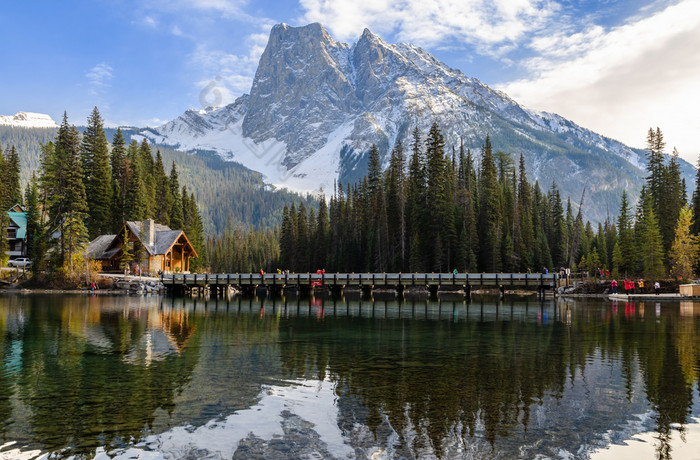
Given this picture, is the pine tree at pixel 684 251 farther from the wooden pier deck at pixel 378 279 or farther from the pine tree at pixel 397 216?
the pine tree at pixel 397 216

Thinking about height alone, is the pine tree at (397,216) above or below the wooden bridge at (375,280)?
above

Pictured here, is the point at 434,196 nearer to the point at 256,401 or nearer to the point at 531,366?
the point at 531,366

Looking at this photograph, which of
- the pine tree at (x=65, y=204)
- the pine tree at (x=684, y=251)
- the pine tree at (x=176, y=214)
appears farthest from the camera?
the pine tree at (x=176, y=214)

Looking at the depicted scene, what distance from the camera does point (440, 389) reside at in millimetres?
14969

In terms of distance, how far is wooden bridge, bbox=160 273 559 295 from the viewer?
64375mm

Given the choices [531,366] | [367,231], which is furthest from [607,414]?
[367,231]

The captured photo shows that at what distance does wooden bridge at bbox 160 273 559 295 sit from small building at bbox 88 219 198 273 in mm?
7368

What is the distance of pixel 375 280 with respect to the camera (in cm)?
6731

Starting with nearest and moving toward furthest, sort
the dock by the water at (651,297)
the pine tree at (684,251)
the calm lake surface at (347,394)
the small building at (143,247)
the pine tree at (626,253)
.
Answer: the calm lake surface at (347,394), the dock by the water at (651,297), the pine tree at (684,251), the pine tree at (626,253), the small building at (143,247)

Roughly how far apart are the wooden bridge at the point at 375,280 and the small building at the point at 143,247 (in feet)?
24.2

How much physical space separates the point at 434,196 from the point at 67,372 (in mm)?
71634

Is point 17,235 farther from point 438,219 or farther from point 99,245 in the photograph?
point 438,219

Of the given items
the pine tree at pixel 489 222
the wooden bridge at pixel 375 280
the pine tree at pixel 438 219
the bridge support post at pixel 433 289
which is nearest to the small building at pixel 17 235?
the wooden bridge at pixel 375 280

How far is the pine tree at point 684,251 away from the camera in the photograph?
67.4 m
